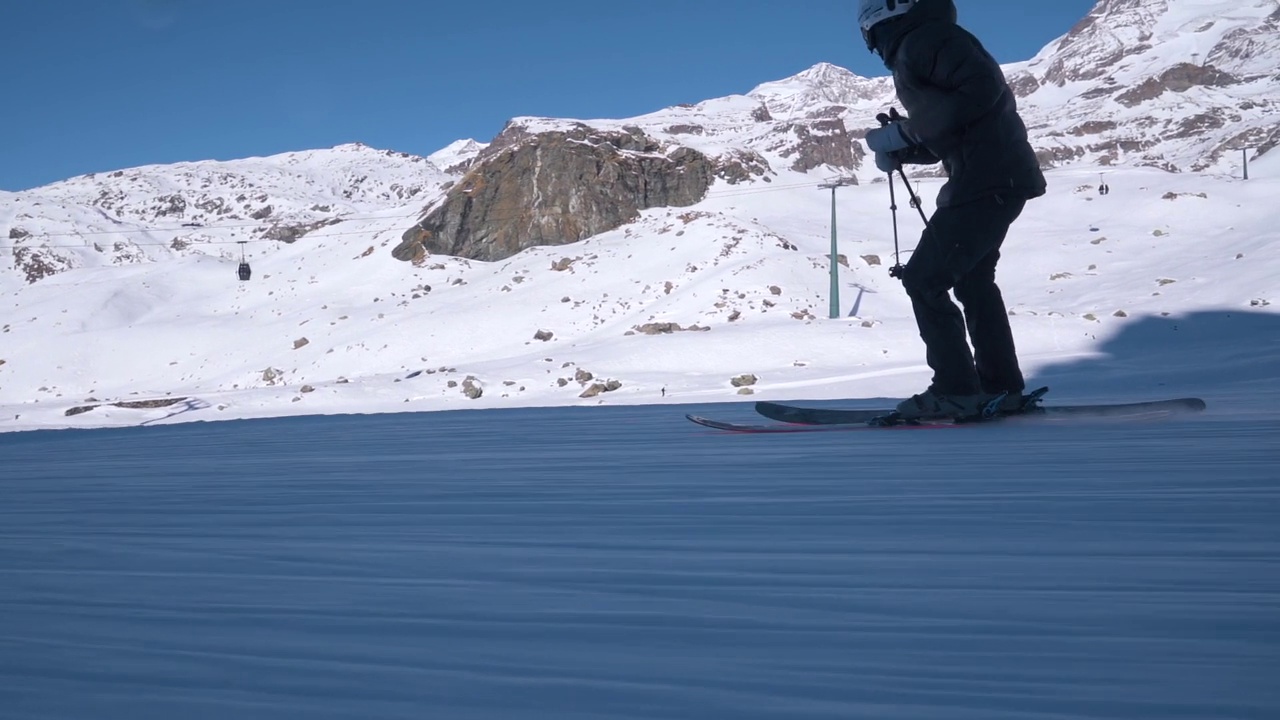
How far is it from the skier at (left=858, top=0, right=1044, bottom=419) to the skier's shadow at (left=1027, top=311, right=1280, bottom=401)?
6.54 ft

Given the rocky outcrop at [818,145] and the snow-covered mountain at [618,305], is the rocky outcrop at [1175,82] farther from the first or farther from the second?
the snow-covered mountain at [618,305]

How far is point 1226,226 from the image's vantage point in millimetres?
23391

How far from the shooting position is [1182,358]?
29.0ft

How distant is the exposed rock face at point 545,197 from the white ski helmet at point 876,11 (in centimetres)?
2456

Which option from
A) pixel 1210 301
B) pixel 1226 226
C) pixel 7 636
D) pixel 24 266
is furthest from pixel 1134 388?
pixel 24 266

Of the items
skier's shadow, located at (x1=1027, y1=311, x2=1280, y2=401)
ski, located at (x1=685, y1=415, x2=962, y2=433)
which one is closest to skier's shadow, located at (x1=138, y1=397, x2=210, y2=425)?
ski, located at (x1=685, y1=415, x2=962, y2=433)

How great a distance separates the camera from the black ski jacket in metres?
3.63

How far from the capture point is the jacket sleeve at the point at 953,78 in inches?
143

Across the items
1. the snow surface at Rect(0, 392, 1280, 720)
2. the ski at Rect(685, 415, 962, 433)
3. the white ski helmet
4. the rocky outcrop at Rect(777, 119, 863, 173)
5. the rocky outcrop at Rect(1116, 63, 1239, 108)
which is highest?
the rocky outcrop at Rect(1116, 63, 1239, 108)

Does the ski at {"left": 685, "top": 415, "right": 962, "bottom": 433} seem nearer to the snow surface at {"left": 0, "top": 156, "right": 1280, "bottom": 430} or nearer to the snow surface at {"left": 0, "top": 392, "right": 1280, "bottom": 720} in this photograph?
the snow surface at {"left": 0, "top": 392, "right": 1280, "bottom": 720}

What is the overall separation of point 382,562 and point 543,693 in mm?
675

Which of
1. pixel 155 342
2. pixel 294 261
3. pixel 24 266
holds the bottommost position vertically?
pixel 155 342

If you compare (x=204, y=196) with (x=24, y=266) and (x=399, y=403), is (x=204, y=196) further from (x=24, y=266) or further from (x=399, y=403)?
(x=399, y=403)

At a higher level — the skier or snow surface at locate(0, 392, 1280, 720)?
the skier
